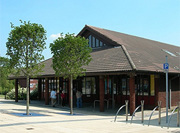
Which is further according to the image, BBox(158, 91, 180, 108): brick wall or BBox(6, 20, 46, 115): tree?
BBox(158, 91, 180, 108): brick wall

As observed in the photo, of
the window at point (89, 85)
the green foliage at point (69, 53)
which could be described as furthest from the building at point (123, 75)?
the green foliage at point (69, 53)

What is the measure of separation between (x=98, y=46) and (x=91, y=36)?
57.9 inches

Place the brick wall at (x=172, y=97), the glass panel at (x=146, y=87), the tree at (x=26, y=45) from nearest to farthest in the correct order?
the tree at (x=26, y=45) < the brick wall at (x=172, y=97) < the glass panel at (x=146, y=87)

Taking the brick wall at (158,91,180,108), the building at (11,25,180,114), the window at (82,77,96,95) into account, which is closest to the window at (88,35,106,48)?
the building at (11,25,180,114)

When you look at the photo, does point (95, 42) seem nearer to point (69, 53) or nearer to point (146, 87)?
point (146, 87)

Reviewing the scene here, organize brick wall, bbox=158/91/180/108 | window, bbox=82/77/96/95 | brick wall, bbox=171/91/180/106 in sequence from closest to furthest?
brick wall, bbox=158/91/180/108, brick wall, bbox=171/91/180/106, window, bbox=82/77/96/95

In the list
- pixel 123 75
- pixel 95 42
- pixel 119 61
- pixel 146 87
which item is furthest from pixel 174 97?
pixel 95 42

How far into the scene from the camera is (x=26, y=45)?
14.9 m

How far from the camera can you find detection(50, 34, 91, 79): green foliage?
1614cm

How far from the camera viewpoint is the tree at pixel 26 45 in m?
14.8

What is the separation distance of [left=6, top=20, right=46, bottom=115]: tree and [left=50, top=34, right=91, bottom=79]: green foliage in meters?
1.25

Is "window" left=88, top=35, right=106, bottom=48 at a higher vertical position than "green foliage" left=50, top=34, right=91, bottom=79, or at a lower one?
higher

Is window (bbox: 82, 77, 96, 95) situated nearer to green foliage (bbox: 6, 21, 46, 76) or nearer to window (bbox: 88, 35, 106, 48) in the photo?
window (bbox: 88, 35, 106, 48)

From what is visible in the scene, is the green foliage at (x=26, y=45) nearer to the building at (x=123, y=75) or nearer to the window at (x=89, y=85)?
the building at (x=123, y=75)
